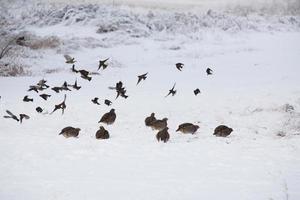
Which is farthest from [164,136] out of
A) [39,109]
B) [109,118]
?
[39,109]

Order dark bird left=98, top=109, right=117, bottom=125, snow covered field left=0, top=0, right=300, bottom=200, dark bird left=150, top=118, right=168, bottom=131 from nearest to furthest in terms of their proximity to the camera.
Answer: snow covered field left=0, top=0, right=300, bottom=200
dark bird left=150, top=118, right=168, bottom=131
dark bird left=98, top=109, right=117, bottom=125

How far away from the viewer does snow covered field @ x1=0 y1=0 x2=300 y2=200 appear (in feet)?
20.1

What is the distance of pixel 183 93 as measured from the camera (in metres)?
14.4

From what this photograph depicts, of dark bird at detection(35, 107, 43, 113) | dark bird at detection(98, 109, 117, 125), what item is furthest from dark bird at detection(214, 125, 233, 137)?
dark bird at detection(35, 107, 43, 113)

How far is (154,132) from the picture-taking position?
9.59 meters

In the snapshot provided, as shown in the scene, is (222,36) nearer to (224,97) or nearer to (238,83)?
(238,83)

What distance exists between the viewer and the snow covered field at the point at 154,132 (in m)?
6.14

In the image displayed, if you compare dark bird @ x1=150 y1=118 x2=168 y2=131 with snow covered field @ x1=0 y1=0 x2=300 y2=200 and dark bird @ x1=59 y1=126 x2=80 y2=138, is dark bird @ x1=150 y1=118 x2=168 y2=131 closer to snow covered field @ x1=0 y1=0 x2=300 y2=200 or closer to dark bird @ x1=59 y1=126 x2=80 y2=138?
snow covered field @ x1=0 y1=0 x2=300 y2=200

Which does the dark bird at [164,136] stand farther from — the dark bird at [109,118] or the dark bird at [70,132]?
the dark bird at [109,118]

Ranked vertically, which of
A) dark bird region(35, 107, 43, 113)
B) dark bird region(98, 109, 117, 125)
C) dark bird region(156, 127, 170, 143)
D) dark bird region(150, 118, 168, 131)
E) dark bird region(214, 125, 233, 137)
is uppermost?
dark bird region(35, 107, 43, 113)

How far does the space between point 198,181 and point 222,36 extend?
2967 cm

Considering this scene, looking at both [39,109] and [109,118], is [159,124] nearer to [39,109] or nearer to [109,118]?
[109,118]

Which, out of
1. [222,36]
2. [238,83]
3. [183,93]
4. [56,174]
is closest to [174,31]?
[222,36]

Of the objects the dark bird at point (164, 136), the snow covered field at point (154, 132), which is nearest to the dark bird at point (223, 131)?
the snow covered field at point (154, 132)
